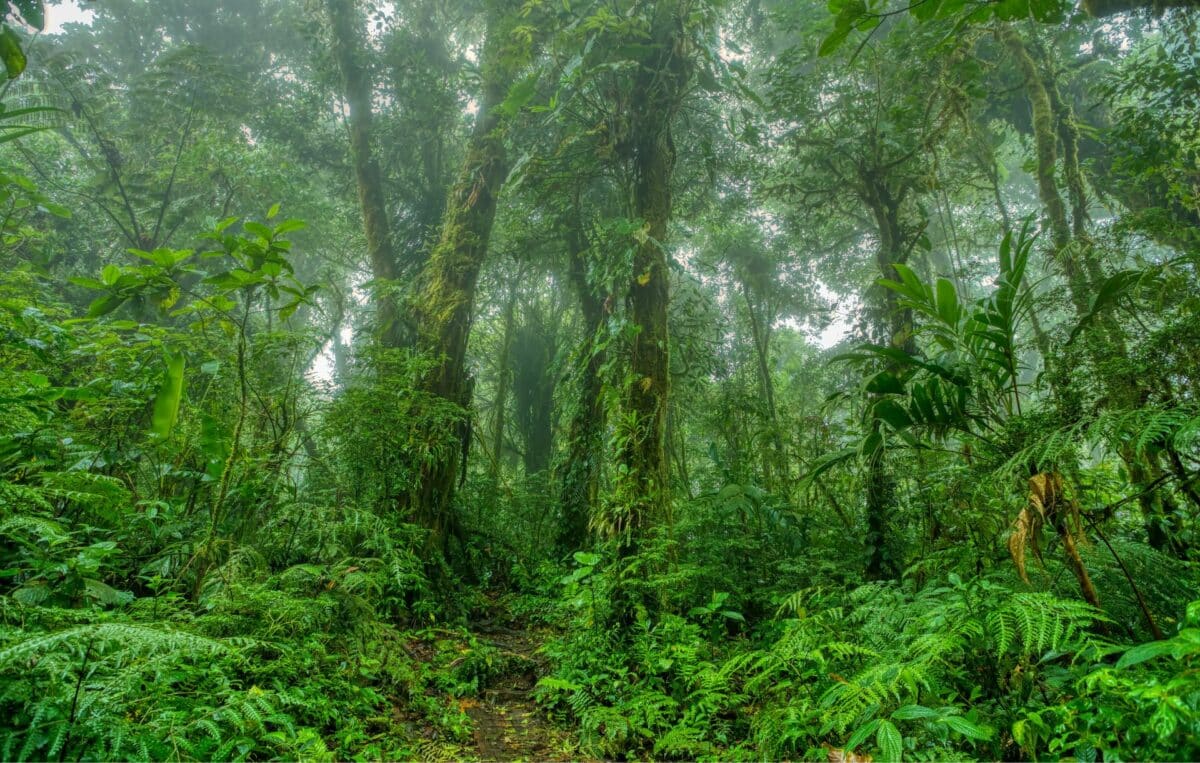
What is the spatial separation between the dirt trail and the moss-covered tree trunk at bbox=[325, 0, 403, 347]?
610 cm

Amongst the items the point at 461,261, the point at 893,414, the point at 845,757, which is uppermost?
the point at 461,261

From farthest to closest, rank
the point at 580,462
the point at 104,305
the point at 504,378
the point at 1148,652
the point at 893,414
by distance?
the point at 504,378
the point at 580,462
the point at 893,414
the point at 104,305
the point at 1148,652

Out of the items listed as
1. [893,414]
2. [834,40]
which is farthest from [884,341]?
[834,40]

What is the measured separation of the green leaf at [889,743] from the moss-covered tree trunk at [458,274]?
369cm

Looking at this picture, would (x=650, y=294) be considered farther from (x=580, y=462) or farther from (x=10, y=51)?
(x=10, y=51)

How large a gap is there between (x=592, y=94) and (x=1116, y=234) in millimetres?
4698

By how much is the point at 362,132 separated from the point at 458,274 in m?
4.33

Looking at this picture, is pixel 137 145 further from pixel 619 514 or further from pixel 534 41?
pixel 619 514

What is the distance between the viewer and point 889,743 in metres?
1.57

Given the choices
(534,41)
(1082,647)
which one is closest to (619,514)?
(1082,647)

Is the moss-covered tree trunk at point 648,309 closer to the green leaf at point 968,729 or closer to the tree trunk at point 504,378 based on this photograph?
the green leaf at point 968,729

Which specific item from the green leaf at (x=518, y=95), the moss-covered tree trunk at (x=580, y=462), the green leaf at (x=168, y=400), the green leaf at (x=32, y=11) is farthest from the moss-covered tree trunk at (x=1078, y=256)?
the green leaf at (x=518, y=95)

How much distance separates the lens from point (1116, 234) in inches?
189

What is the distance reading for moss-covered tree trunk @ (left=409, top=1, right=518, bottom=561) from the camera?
16.3 feet
